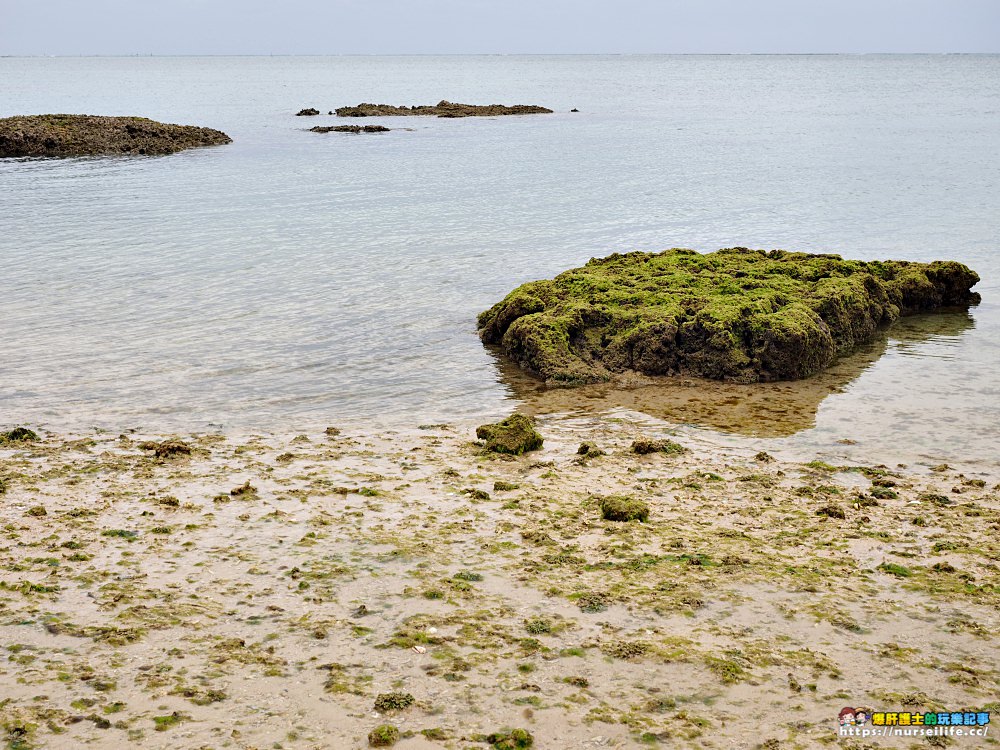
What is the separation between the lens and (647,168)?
41.4 m

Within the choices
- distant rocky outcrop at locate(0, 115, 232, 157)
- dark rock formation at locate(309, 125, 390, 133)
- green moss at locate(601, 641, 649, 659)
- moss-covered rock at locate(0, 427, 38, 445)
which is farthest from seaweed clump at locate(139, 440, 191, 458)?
dark rock formation at locate(309, 125, 390, 133)

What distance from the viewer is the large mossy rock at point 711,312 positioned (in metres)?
13.5

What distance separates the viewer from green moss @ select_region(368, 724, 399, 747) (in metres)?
5.36

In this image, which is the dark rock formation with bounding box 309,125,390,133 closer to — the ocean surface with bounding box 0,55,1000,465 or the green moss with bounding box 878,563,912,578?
the ocean surface with bounding box 0,55,1000,465

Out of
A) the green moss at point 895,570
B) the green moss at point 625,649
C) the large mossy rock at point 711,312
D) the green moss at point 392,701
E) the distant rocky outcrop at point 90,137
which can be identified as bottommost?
the green moss at point 392,701

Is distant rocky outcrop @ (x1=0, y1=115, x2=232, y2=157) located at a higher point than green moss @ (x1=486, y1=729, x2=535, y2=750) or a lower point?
higher

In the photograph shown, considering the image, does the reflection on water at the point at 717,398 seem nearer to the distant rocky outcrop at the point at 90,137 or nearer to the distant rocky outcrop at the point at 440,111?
the distant rocky outcrop at the point at 90,137

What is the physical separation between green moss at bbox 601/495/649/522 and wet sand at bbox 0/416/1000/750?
0.40 feet

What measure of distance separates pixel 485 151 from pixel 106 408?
130ft

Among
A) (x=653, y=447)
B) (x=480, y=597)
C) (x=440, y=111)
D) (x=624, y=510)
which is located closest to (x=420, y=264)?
(x=653, y=447)

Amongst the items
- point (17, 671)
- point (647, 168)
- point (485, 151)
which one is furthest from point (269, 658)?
point (485, 151)

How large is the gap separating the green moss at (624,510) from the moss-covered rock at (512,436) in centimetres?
195

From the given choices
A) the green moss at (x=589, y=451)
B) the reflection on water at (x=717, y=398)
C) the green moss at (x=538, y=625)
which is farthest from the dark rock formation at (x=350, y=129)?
the green moss at (x=538, y=625)

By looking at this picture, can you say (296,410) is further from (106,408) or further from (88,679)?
(88,679)
